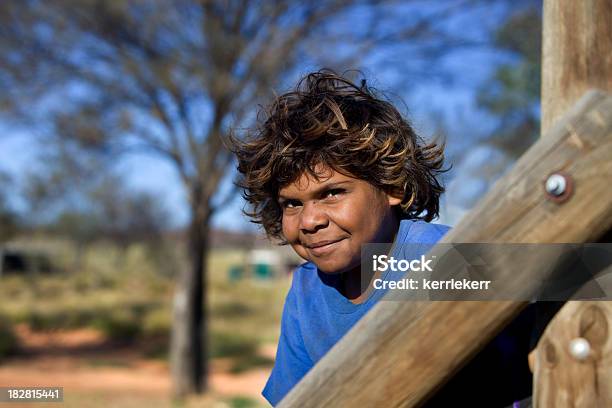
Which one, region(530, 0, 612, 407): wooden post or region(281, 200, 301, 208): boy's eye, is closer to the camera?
region(530, 0, 612, 407): wooden post

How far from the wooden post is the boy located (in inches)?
14.4

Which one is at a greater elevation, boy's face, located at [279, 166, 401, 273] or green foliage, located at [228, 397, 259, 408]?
green foliage, located at [228, 397, 259, 408]

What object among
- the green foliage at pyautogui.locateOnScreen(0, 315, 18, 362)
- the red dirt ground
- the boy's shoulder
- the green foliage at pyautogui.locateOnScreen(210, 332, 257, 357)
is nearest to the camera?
the boy's shoulder

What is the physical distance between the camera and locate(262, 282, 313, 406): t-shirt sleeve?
1.55m

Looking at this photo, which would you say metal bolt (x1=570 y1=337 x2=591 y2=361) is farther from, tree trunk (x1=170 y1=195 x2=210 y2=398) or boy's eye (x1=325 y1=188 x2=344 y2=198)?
tree trunk (x1=170 y1=195 x2=210 y2=398)

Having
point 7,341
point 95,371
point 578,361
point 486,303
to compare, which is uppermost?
point 7,341

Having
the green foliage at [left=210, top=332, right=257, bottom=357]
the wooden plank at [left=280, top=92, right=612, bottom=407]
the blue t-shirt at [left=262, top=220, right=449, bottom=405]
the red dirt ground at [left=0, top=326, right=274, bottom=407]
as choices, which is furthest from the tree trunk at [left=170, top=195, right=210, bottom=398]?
the wooden plank at [left=280, top=92, right=612, bottom=407]

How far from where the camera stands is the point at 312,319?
154 centimetres

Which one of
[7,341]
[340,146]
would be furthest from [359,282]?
[7,341]

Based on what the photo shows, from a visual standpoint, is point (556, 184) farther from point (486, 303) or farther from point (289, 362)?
point (289, 362)

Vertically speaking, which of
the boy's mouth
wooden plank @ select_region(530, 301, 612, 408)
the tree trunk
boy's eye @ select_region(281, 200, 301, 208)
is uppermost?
the tree trunk

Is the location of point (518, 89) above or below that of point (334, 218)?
above

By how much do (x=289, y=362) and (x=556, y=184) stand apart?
78cm

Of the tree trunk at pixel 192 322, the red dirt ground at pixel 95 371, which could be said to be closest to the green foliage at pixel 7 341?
the red dirt ground at pixel 95 371
